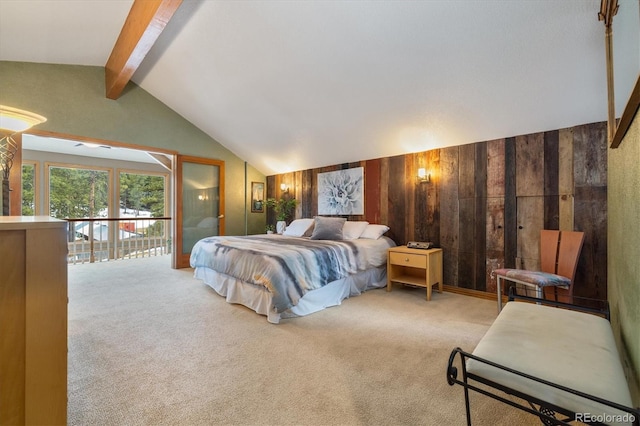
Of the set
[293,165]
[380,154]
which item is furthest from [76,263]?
[380,154]

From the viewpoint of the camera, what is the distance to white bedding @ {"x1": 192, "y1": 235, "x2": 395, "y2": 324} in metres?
2.66

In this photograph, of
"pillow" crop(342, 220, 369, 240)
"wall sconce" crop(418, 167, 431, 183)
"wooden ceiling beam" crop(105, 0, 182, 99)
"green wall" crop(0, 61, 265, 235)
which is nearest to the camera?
"wooden ceiling beam" crop(105, 0, 182, 99)

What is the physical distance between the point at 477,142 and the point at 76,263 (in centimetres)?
721

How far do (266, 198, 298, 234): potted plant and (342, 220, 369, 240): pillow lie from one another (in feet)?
5.41

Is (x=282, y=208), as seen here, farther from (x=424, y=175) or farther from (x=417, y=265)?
(x=417, y=265)

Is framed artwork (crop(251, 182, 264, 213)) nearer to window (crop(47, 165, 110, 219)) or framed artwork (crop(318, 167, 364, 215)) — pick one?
framed artwork (crop(318, 167, 364, 215))

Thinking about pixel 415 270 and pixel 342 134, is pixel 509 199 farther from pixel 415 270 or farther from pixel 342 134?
Result: pixel 342 134

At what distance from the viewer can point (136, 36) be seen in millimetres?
2908

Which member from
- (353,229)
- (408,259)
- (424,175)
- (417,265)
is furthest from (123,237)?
(424,175)

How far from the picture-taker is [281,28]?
270cm

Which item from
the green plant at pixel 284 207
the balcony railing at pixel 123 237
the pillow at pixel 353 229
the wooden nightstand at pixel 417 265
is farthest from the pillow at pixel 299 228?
the balcony railing at pixel 123 237

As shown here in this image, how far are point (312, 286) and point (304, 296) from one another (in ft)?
0.42

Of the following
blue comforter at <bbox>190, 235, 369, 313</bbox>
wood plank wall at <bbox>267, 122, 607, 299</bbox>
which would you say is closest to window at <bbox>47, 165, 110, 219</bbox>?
blue comforter at <bbox>190, 235, 369, 313</bbox>

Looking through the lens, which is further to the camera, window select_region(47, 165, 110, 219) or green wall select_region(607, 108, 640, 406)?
window select_region(47, 165, 110, 219)
